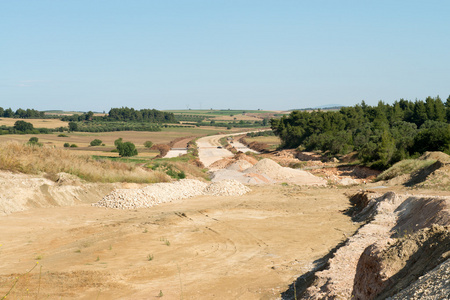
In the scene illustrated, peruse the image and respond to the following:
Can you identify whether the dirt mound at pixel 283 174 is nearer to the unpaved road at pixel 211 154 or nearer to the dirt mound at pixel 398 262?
the unpaved road at pixel 211 154

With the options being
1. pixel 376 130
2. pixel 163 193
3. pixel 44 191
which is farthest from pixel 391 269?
pixel 376 130

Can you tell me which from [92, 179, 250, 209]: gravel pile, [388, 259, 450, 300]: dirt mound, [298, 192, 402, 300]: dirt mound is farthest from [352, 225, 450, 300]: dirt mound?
[92, 179, 250, 209]: gravel pile

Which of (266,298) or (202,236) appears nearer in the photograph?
(266,298)

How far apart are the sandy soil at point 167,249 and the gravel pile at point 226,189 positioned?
5.07 metres

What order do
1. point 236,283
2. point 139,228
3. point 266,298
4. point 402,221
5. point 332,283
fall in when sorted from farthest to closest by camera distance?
point 139,228, point 402,221, point 236,283, point 266,298, point 332,283

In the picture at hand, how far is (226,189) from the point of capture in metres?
31.0

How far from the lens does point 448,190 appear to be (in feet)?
85.9

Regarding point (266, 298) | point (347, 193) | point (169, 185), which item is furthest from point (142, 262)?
point (347, 193)

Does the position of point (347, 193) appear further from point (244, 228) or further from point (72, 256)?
point (72, 256)

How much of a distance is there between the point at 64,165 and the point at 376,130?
49924 millimetres

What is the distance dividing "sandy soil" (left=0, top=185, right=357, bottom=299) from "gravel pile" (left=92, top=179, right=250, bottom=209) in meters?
1.00

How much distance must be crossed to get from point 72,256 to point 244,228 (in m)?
7.59

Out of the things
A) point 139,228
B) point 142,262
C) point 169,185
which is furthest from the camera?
point 169,185

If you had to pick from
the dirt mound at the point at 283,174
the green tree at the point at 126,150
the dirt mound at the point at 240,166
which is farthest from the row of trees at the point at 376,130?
the green tree at the point at 126,150
